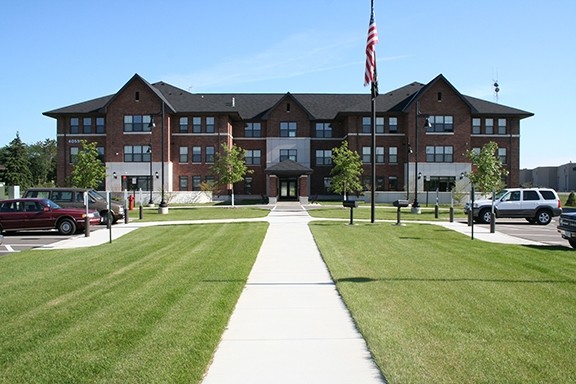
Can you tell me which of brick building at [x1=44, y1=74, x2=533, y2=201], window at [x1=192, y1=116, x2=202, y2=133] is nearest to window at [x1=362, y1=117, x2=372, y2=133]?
brick building at [x1=44, y1=74, x2=533, y2=201]

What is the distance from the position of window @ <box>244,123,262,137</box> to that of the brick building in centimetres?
12

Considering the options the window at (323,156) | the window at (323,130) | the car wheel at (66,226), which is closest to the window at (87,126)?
the window at (323,130)

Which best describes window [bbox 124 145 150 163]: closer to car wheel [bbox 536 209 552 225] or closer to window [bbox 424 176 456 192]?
window [bbox 424 176 456 192]

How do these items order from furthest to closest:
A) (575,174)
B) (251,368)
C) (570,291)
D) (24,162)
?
(575,174)
(24,162)
(570,291)
(251,368)

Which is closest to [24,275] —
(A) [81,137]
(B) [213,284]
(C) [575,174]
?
(B) [213,284]

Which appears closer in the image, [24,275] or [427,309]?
[427,309]

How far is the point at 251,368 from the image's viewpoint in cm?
570

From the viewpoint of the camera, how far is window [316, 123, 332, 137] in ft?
212

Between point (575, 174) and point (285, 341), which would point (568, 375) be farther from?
point (575, 174)

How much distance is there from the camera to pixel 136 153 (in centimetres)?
5881

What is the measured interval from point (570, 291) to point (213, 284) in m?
6.44

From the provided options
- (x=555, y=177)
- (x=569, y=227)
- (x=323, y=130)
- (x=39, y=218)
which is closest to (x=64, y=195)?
(x=39, y=218)

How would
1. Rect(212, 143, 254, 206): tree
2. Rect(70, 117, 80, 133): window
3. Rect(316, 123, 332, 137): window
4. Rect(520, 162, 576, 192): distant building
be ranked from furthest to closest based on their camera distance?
Rect(520, 162, 576, 192): distant building → Rect(316, 123, 332, 137): window → Rect(70, 117, 80, 133): window → Rect(212, 143, 254, 206): tree

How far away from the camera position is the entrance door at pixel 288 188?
6250cm
